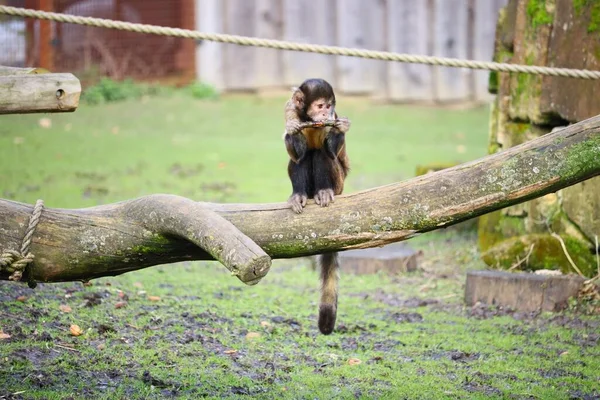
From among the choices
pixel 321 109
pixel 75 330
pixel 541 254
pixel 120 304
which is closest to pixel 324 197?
pixel 321 109

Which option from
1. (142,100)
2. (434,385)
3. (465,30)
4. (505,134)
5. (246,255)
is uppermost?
(465,30)

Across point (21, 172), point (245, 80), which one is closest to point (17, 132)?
point (21, 172)

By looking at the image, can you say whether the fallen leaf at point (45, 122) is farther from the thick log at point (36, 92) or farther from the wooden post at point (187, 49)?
the thick log at point (36, 92)

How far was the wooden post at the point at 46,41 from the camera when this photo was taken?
37.7 ft

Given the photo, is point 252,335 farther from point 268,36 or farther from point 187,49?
point 187,49

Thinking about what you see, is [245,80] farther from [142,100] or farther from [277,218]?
[277,218]

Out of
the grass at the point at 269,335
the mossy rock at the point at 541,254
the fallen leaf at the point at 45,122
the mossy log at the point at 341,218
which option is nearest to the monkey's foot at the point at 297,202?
the mossy log at the point at 341,218

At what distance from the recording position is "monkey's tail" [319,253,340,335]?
4395 millimetres

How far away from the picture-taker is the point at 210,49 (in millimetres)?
12812

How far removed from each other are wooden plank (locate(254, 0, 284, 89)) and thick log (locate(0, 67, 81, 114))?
9.25m

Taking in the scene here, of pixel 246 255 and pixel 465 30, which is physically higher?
pixel 465 30

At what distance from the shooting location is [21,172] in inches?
373

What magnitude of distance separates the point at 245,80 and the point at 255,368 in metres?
8.79

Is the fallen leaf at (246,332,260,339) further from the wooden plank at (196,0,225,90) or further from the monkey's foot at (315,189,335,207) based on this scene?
the wooden plank at (196,0,225,90)
